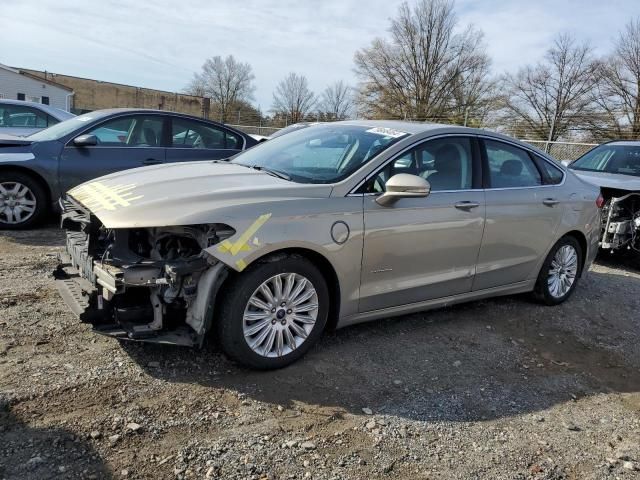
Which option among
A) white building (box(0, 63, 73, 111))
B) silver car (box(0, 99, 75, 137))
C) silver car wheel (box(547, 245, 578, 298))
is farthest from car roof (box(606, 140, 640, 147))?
white building (box(0, 63, 73, 111))

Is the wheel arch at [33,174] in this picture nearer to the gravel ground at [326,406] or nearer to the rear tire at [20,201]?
the rear tire at [20,201]

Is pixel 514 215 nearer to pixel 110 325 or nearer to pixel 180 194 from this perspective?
pixel 180 194

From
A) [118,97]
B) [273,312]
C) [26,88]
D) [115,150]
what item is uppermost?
[118,97]

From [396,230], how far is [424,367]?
3.30ft

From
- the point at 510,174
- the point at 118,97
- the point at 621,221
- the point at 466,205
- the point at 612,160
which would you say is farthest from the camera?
the point at 118,97

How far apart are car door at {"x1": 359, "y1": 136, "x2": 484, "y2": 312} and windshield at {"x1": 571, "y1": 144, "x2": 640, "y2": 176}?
4.84m

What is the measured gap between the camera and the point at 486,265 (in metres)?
4.66

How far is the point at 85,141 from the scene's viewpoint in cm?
670

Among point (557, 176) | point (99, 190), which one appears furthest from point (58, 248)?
point (557, 176)

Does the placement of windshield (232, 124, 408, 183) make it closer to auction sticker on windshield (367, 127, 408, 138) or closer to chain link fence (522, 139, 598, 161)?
Result: auction sticker on windshield (367, 127, 408, 138)

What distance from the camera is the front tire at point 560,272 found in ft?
17.5

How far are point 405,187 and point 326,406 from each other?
1517 millimetres

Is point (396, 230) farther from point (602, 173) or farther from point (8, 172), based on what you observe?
point (602, 173)

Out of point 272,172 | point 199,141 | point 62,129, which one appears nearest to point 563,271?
point 272,172
